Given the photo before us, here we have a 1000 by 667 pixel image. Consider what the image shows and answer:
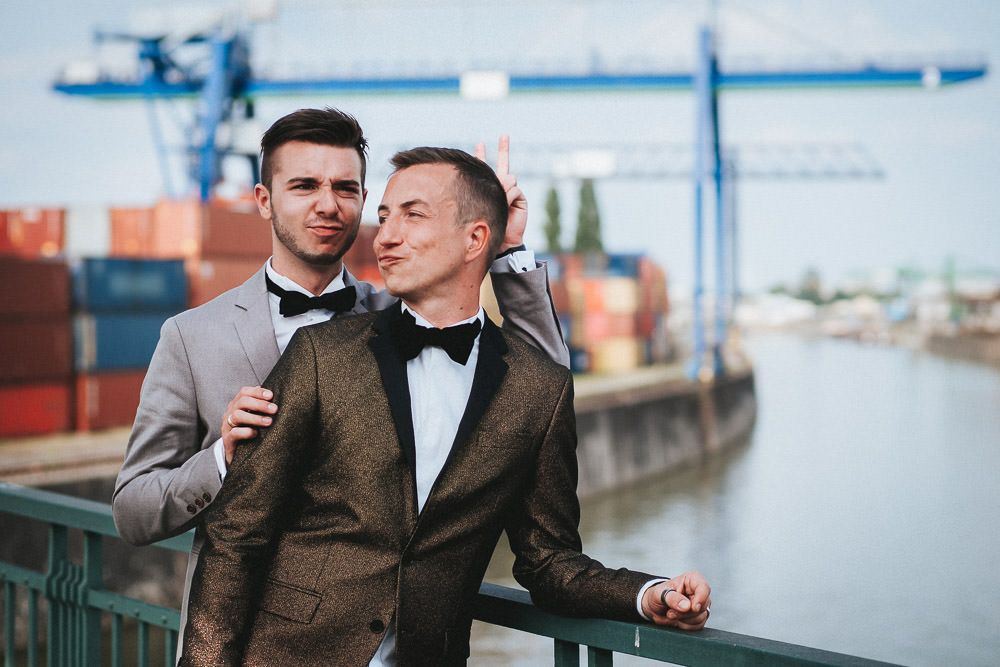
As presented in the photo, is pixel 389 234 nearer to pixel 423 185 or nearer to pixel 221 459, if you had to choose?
pixel 423 185

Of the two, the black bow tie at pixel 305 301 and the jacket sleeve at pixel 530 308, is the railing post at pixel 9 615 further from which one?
the jacket sleeve at pixel 530 308

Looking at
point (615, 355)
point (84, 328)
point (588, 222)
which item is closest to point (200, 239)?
point (84, 328)

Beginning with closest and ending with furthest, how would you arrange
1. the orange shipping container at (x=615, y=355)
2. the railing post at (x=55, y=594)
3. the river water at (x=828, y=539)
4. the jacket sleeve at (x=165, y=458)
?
the jacket sleeve at (x=165, y=458), the railing post at (x=55, y=594), the river water at (x=828, y=539), the orange shipping container at (x=615, y=355)

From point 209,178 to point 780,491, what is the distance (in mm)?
17928

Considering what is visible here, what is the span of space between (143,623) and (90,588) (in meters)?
0.35

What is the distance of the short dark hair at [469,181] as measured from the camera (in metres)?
1.70

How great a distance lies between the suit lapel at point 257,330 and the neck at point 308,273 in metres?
0.07

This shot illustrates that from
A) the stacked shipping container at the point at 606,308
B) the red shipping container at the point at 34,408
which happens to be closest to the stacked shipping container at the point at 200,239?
the red shipping container at the point at 34,408

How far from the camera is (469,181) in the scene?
1.71m

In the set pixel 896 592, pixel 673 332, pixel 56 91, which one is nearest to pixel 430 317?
pixel 896 592

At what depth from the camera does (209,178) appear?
70.9 ft

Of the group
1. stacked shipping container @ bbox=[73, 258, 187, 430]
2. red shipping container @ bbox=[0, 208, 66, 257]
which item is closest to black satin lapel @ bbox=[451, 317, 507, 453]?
stacked shipping container @ bbox=[73, 258, 187, 430]

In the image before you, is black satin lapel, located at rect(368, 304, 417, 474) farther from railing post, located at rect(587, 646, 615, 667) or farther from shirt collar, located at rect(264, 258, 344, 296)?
railing post, located at rect(587, 646, 615, 667)

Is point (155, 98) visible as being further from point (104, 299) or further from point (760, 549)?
point (760, 549)
